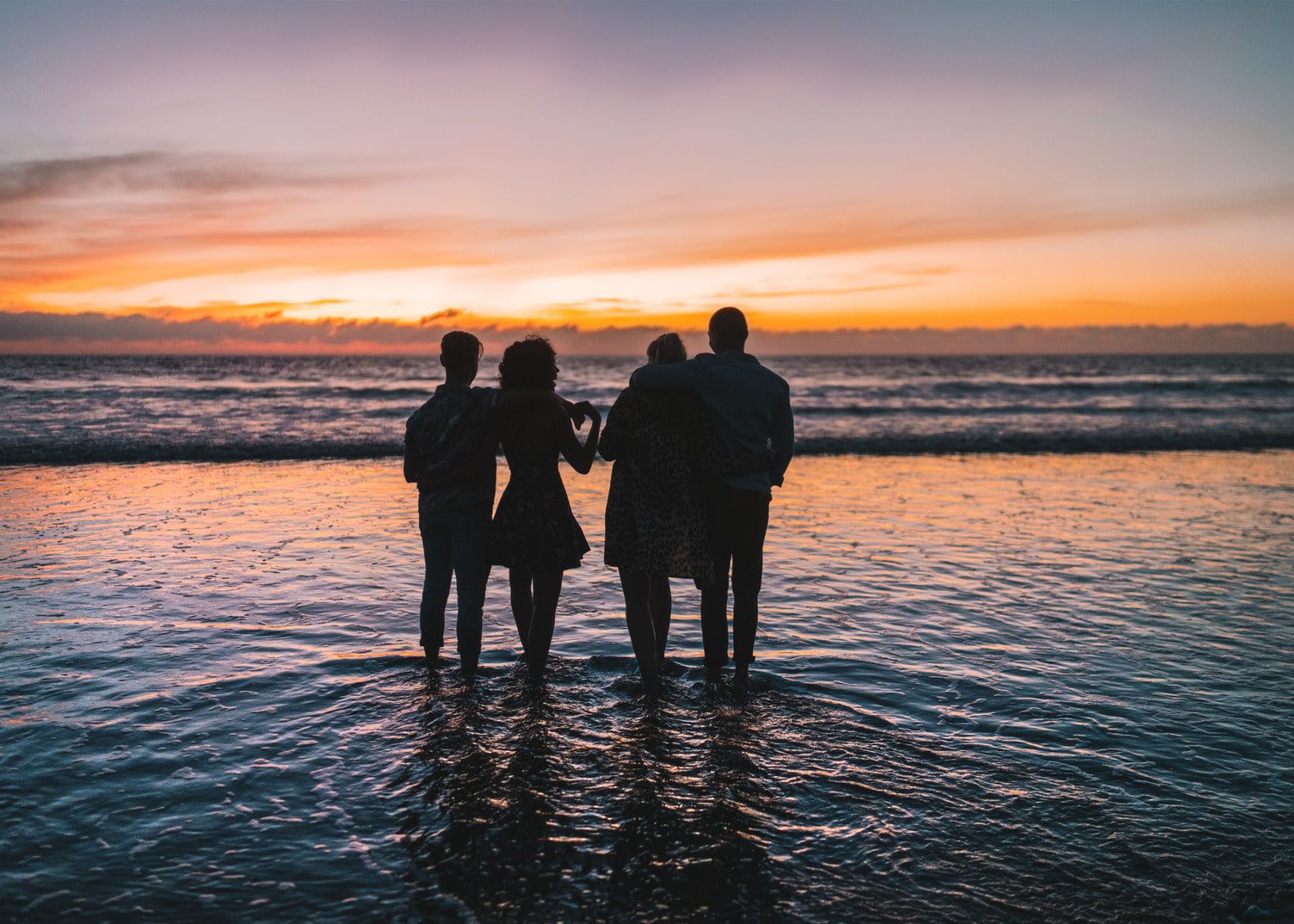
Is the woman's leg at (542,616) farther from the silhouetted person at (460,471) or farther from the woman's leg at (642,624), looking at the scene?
the woman's leg at (642,624)

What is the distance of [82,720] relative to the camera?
4699 millimetres

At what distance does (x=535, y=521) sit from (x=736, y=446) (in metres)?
1.33

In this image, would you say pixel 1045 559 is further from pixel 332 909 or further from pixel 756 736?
pixel 332 909

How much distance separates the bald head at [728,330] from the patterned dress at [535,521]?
4.14 feet

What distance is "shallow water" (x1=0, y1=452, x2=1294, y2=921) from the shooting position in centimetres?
318

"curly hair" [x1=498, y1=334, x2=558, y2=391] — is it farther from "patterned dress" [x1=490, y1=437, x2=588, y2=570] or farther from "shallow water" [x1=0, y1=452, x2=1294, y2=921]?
"shallow water" [x1=0, y1=452, x2=1294, y2=921]

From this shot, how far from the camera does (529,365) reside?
16.9ft

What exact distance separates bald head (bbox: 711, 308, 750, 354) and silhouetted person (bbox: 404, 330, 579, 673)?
104 centimetres

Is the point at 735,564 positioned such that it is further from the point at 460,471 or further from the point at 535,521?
the point at 460,471

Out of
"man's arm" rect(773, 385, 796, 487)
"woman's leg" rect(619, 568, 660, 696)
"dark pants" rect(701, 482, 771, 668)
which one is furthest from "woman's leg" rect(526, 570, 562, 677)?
"man's arm" rect(773, 385, 796, 487)

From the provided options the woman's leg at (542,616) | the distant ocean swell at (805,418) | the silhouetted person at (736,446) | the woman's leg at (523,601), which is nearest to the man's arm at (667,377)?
the silhouetted person at (736,446)

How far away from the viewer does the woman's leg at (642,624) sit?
16.7 ft

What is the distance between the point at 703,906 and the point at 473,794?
134 centimetres

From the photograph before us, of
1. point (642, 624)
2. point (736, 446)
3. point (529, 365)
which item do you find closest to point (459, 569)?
point (642, 624)
